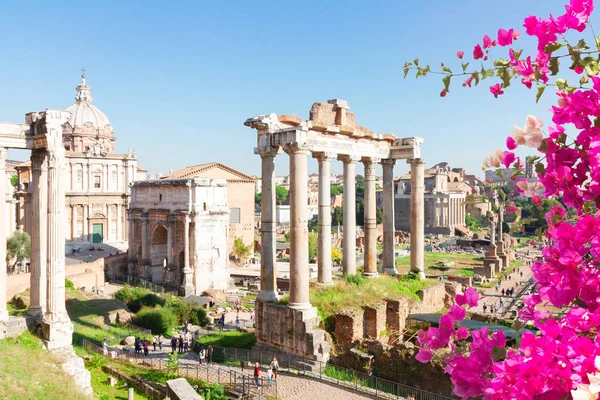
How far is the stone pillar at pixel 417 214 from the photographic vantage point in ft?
60.5

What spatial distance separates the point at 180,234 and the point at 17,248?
9.84 metres

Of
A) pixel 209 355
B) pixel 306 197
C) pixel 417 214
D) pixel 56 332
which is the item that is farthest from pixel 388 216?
pixel 56 332

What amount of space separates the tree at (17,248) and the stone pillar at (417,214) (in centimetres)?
2436

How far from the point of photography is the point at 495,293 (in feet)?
126

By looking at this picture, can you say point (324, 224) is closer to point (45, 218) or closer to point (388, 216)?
point (388, 216)

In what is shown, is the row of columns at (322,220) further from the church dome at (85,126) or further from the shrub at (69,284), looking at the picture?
the church dome at (85,126)

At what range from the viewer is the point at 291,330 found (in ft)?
45.2

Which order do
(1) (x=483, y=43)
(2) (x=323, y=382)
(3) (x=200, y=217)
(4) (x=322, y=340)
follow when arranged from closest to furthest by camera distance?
(1) (x=483, y=43) < (2) (x=323, y=382) < (4) (x=322, y=340) < (3) (x=200, y=217)

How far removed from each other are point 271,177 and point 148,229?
25.1 metres

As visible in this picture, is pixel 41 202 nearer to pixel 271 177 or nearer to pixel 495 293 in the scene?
pixel 271 177

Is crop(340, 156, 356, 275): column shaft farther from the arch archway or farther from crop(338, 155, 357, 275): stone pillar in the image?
the arch archway

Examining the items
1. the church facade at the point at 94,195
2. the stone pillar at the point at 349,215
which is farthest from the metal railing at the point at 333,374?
the church facade at the point at 94,195

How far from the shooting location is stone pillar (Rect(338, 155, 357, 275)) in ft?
55.1

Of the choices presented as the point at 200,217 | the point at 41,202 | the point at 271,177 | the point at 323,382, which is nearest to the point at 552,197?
the point at 323,382
